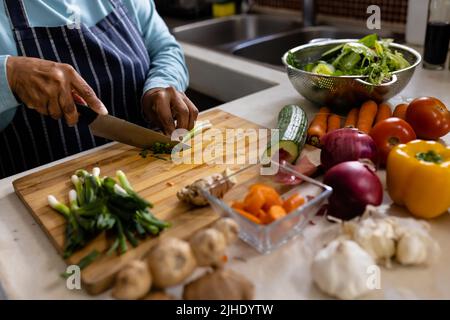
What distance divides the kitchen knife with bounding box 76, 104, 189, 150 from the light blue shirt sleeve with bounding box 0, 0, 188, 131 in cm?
17

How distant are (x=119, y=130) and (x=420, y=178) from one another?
0.70 m

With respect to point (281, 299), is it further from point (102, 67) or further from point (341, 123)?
point (102, 67)

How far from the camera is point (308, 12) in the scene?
2.35 metres

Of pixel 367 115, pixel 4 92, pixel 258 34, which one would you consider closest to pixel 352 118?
pixel 367 115

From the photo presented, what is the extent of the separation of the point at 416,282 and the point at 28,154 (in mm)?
1043

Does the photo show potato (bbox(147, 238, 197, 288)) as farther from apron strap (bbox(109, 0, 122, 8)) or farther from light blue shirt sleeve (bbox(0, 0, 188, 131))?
apron strap (bbox(109, 0, 122, 8))

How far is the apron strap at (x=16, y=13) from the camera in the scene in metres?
1.21

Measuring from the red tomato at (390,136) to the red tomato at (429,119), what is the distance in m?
0.09

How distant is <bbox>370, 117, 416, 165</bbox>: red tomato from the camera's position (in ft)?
3.53

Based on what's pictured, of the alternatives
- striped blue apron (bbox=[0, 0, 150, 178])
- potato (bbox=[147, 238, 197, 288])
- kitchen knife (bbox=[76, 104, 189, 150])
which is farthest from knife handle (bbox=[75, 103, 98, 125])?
potato (bbox=[147, 238, 197, 288])

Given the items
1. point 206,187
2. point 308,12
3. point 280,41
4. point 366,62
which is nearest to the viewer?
point 206,187

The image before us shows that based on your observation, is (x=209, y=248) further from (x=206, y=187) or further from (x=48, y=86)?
(x=48, y=86)

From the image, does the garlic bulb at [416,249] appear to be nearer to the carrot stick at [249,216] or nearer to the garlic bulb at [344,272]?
the garlic bulb at [344,272]

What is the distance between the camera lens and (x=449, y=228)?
90 cm
